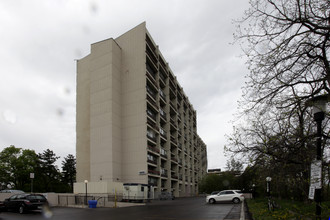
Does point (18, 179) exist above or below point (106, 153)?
below

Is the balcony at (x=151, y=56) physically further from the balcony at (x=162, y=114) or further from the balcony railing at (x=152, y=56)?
the balcony at (x=162, y=114)

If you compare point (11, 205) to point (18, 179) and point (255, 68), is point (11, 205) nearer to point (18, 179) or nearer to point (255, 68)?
point (255, 68)

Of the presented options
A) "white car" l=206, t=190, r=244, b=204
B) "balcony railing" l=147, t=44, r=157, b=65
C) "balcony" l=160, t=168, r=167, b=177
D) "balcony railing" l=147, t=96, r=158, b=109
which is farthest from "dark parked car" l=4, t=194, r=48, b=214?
"balcony railing" l=147, t=44, r=157, b=65

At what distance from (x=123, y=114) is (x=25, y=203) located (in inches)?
1132

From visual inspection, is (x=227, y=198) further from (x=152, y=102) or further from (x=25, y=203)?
(x=152, y=102)

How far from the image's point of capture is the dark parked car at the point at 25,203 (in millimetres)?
19625

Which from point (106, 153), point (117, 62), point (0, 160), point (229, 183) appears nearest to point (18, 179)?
point (0, 160)

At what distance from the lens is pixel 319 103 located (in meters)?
7.38

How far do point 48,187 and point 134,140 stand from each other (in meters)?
43.4

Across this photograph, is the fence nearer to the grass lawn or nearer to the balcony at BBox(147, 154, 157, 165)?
the balcony at BBox(147, 154, 157, 165)

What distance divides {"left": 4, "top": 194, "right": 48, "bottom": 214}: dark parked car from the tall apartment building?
20672mm

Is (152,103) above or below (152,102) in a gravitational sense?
below

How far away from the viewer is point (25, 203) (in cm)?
1962

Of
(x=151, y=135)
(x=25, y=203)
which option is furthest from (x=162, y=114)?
(x=25, y=203)
